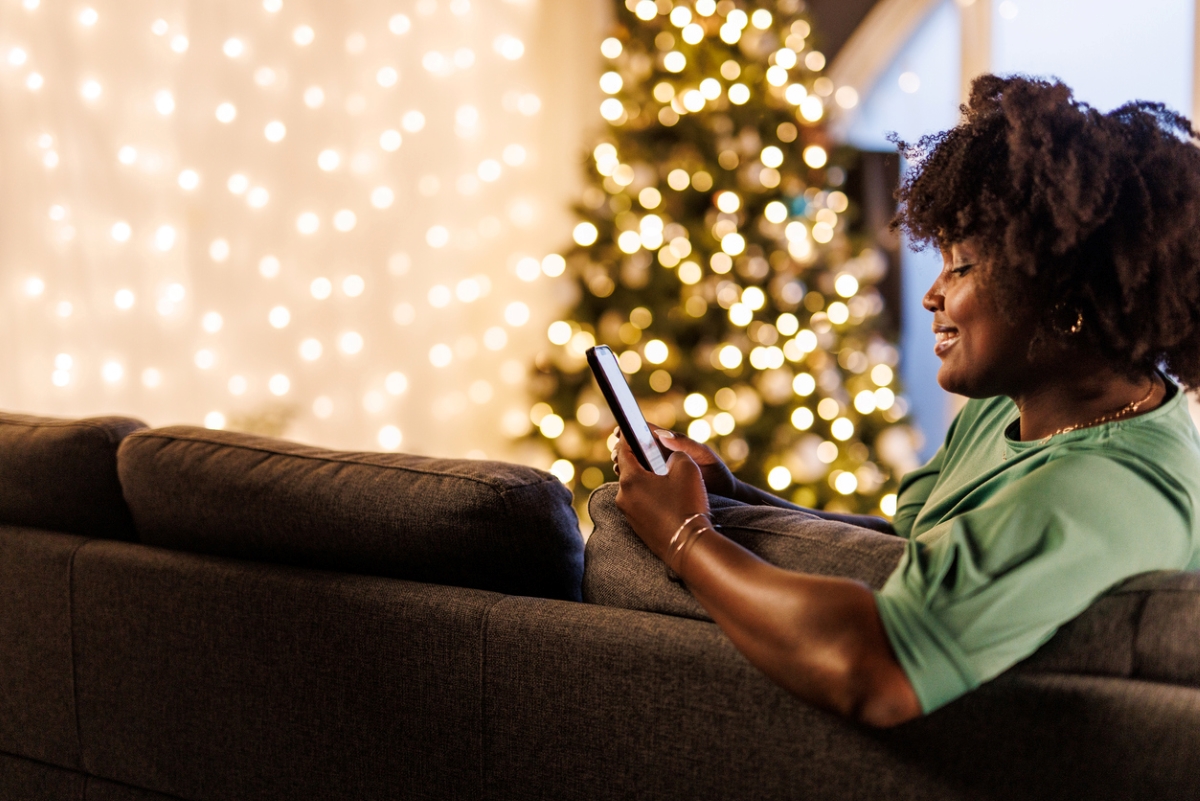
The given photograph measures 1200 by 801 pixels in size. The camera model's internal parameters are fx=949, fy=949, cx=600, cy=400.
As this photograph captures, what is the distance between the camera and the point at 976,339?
1.08 metres

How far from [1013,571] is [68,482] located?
1230 mm

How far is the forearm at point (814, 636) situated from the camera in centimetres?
77

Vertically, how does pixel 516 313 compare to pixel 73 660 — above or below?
above

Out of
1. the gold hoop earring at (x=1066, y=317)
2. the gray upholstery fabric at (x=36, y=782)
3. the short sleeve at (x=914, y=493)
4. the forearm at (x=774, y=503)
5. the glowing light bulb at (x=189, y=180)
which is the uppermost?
the glowing light bulb at (x=189, y=180)

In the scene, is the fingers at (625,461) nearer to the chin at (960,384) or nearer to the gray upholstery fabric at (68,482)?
the chin at (960,384)

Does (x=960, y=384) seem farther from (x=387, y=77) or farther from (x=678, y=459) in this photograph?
(x=387, y=77)

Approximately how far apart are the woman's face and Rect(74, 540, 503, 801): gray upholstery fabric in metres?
0.61

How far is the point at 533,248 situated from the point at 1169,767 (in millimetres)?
3320

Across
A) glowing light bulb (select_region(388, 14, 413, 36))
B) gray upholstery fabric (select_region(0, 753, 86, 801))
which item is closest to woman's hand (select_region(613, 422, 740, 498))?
gray upholstery fabric (select_region(0, 753, 86, 801))

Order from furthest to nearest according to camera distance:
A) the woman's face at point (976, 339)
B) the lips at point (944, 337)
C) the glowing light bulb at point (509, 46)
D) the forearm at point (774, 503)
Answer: the glowing light bulb at point (509, 46) → the forearm at point (774, 503) → the lips at point (944, 337) → the woman's face at point (976, 339)

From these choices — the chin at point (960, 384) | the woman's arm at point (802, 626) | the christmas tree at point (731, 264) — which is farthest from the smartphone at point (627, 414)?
the christmas tree at point (731, 264)

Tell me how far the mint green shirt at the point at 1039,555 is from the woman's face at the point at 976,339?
14 centimetres

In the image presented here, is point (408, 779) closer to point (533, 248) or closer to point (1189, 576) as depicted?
point (1189, 576)

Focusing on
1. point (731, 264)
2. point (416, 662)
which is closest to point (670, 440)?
point (416, 662)
